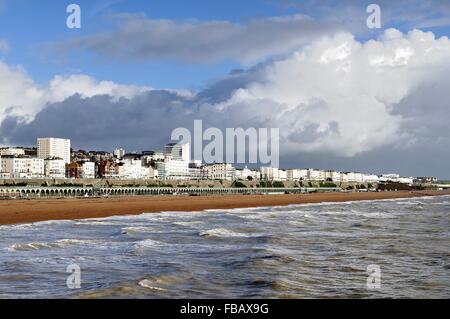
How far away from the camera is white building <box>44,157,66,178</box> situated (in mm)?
180913

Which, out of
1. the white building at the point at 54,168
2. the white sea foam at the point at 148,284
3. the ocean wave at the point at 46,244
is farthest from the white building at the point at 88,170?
the white sea foam at the point at 148,284

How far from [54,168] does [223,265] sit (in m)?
176

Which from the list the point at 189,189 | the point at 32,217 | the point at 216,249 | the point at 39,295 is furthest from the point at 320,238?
the point at 189,189

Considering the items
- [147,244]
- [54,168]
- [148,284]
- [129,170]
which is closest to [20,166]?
[54,168]

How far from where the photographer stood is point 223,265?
15602mm

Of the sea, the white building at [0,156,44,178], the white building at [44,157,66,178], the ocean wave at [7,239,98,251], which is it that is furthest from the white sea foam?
the white building at [44,157,66,178]

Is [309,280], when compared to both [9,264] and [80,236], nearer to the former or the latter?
[9,264]

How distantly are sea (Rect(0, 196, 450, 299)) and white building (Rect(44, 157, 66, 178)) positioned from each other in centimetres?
16227

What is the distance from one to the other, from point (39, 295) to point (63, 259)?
5216 mm

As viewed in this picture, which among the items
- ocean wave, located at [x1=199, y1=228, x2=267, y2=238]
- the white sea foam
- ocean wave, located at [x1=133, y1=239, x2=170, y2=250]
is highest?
the white sea foam

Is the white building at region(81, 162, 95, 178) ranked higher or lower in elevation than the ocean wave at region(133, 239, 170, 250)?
higher

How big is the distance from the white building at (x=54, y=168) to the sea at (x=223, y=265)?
6389 inches

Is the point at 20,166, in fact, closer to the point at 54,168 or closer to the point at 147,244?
the point at 54,168

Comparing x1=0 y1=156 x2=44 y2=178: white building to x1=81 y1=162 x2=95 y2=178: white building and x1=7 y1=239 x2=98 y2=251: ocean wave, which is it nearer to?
x1=81 y1=162 x2=95 y2=178: white building
